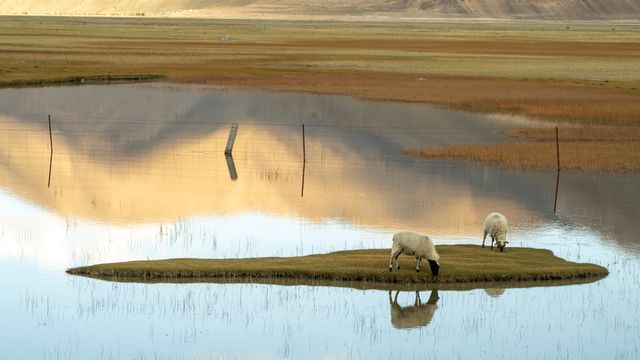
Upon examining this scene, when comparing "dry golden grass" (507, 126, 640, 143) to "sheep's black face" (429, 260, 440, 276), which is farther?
"dry golden grass" (507, 126, 640, 143)

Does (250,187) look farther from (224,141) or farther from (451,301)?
(451,301)

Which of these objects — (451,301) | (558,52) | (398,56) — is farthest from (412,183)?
(558,52)

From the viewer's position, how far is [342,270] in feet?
63.9

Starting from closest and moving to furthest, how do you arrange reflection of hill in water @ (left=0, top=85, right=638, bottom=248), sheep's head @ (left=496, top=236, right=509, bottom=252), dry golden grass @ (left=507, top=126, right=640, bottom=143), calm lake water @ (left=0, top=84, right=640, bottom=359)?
calm lake water @ (left=0, top=84, right=640, bottom=359) < sheep's head @ (left=496, top=236, right=509, bottom=252) < reflection of hill in water @ (left=0, top=85, right=638, bottom=248) < dry golden grass @ (left=507, top=126, right=640, bottom=143)

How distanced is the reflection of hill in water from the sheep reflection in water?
639 cm

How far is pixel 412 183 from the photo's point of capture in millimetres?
30891

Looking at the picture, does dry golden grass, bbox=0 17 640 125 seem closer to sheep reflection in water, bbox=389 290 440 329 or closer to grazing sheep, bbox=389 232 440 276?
grazing sheep, bbox=389 232 440 276

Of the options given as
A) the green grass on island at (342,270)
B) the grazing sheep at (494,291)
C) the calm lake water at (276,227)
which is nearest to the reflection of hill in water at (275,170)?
the calm lake water at (276,227)

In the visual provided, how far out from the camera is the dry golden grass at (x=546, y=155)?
34.4 metres

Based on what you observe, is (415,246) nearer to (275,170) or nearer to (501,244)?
(501,244)

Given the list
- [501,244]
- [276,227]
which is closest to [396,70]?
[276,227]

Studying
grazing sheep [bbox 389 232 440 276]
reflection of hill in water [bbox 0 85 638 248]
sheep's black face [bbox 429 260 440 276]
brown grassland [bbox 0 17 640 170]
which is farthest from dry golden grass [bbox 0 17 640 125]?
grazing sheep [bbox 389 232 440 276]

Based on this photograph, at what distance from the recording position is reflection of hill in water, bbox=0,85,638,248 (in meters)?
26.9

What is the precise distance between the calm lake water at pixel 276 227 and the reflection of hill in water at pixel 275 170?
3.8 inches
